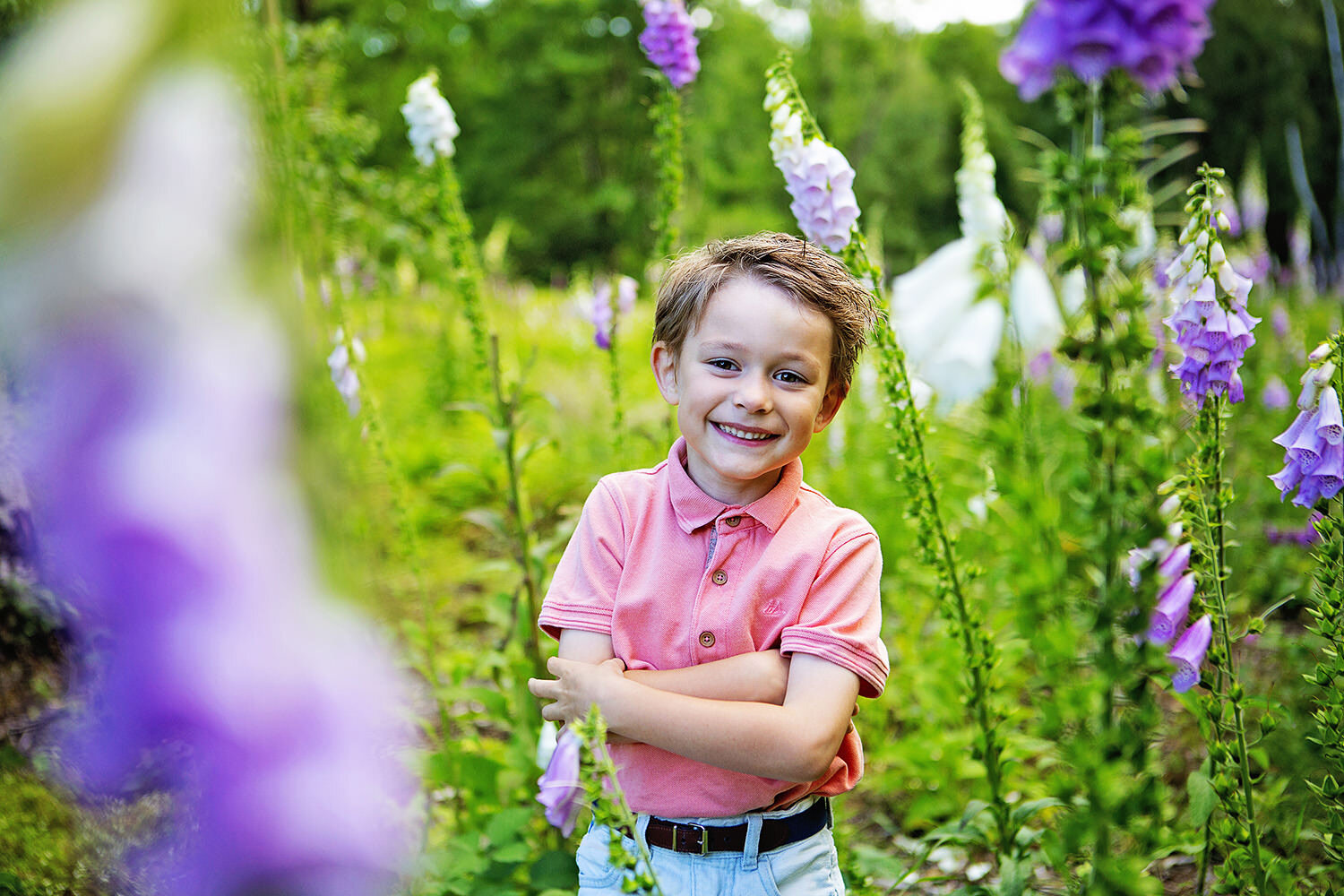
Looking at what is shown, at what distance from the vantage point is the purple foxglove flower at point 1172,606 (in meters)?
1.36

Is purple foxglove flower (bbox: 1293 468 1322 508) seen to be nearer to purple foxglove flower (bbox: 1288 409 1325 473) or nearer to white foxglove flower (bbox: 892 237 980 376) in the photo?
purple foxglove flower (bbox: 1288 409 1325 473)

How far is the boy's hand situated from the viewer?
1367 millimetres

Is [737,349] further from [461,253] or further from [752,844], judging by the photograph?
[461,253]

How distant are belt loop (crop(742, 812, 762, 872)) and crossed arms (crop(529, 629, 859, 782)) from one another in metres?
0.17

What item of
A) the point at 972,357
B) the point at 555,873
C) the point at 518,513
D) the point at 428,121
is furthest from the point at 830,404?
the point at 972,357

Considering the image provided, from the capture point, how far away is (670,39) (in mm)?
2160

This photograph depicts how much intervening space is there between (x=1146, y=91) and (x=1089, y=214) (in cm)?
12

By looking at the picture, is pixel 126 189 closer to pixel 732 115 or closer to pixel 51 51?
pixel 51 51

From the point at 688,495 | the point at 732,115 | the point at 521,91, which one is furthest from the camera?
the point at 732,115

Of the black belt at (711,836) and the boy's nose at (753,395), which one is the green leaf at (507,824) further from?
the boy's nose at (753,395)

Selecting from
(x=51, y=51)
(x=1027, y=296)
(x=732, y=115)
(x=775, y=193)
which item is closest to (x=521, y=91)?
(x=732, y=115)

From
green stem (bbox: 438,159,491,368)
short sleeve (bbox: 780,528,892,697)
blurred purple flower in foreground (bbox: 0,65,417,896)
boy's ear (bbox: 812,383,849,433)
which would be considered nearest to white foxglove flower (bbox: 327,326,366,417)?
green stem (bbox: 438,159,491,368)

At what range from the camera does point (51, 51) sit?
28 cm

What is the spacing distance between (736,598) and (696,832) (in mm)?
395
